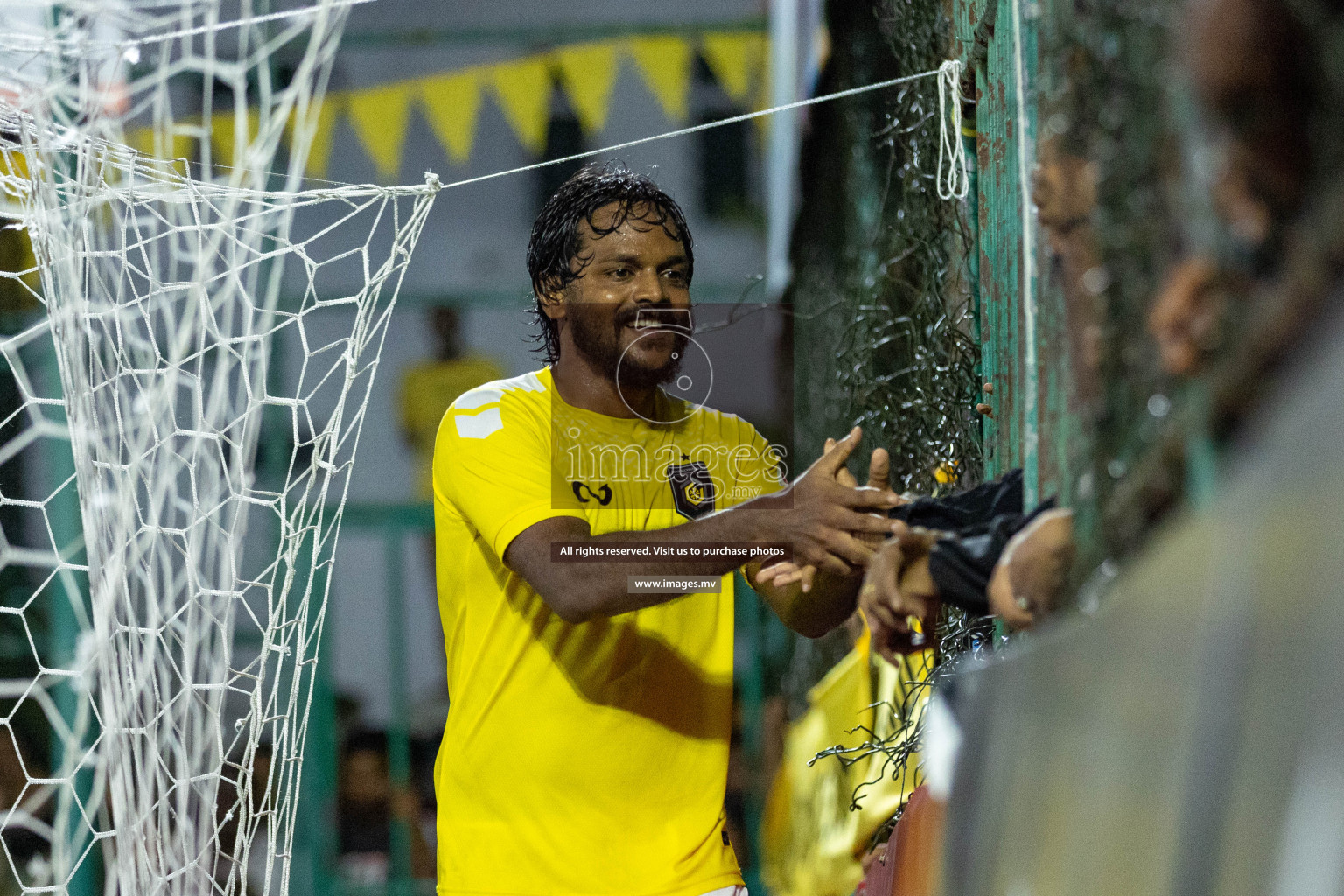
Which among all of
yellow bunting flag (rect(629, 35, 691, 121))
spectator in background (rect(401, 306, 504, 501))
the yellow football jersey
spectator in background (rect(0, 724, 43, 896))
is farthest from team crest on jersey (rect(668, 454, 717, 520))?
spectator in background (rect(0, 724, 43, 896))

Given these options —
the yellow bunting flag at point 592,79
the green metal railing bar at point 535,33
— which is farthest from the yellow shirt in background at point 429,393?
the green metal railing bar at point 535,33

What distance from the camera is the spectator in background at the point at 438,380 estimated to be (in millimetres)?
2387

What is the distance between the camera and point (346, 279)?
2350 millimetres

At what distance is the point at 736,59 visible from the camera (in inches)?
99.9

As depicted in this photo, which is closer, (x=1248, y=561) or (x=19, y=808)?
(x=1248, y=561)

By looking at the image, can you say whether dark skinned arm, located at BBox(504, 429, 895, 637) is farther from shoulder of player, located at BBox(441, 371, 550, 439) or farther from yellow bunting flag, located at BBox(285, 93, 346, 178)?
yellow bunting flag, located at BBox(285, 93, 346, 178)

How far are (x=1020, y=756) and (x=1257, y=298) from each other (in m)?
0.33

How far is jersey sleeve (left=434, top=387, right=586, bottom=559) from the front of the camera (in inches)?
51.2

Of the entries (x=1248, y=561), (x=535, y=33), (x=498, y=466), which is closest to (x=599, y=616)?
(x=498, y=466)

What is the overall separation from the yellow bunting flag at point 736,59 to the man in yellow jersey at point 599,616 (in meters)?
1.17

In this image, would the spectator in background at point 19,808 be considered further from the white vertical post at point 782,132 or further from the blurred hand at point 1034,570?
the blurred hand at point 1034,570

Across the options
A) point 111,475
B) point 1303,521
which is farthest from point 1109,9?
point 111,475

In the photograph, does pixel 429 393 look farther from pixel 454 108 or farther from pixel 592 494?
pixel 592 494

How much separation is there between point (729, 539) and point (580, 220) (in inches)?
17.9
